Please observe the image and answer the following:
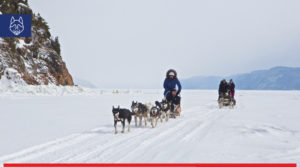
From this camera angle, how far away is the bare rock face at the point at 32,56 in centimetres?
3353

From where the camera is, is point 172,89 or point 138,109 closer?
point 138,109

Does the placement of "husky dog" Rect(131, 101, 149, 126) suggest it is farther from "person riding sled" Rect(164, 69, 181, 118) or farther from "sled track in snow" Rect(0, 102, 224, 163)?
"person riding sled" Rect(164, 69, 181, 118)

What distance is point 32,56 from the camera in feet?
131

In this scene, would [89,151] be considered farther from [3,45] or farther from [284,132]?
[3,45]

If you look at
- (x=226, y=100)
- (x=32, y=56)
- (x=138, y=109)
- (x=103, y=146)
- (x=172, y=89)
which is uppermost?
(x=32, y=56)

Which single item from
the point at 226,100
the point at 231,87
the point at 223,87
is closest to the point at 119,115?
the point at 226,100

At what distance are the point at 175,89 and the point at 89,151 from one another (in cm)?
715

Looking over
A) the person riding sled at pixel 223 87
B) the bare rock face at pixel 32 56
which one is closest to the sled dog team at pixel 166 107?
the person riding sled at pixel 223 87

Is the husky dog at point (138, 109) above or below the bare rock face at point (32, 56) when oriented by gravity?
below

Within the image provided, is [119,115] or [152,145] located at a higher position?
[119,115]

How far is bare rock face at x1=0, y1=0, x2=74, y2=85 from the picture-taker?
33.5 metres

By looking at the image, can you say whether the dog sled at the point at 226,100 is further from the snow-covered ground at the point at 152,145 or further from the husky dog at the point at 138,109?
the husky dog at the point at 138,109

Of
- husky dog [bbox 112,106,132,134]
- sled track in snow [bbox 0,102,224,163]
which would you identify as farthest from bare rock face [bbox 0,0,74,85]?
sled track in snow [bbox 0,102,224,163]

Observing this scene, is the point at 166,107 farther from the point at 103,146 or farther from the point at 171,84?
the point at 103,146
